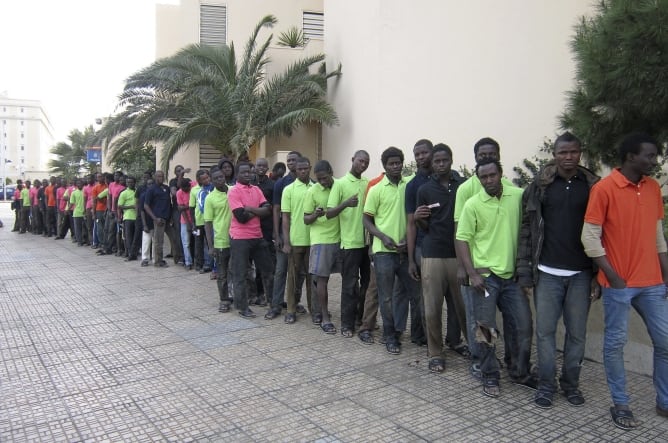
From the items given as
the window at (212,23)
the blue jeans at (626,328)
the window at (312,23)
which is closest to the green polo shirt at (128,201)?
the window at (212,23)

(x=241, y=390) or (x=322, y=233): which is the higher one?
(x=322, y=233)

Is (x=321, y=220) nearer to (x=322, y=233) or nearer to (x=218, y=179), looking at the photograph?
(x=322, y=233)

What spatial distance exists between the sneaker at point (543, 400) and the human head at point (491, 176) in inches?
58.7

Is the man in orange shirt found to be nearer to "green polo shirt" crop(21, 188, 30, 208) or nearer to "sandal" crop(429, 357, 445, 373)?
"green polo shirt" crop(21, 188, 30, 208)

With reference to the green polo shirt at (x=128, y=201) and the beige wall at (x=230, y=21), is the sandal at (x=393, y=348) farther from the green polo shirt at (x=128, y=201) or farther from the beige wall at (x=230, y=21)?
the beige wall at (x=230, y=21)

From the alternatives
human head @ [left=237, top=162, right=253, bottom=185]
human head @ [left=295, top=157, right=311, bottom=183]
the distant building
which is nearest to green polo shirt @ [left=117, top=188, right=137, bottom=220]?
human head @ [left=237, top=162, right=253, bottom=185]

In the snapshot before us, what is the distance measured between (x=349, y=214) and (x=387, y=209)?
0.56m

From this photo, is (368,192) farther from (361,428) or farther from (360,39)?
(360,39)

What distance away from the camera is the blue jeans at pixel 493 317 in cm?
421

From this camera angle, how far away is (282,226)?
6.36 m

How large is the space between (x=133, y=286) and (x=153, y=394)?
190 inches

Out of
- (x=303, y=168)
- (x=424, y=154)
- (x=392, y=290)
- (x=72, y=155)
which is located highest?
(x=72, y=155)

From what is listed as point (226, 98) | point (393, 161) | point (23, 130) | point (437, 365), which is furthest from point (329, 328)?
point (23, 130)

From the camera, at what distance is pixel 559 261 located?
3.88m
